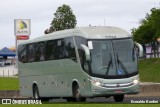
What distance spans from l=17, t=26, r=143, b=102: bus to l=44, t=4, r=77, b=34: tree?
167 feet

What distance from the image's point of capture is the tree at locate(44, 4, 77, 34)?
279ft

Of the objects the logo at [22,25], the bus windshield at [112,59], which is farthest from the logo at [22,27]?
the bus windshield at [112,59]

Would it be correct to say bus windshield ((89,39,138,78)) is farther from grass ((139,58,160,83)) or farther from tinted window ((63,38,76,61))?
grass ((139,58,160,83))

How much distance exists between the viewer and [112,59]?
29.0 m

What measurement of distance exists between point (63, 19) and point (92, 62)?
188ft

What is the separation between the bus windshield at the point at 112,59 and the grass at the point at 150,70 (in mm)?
23264

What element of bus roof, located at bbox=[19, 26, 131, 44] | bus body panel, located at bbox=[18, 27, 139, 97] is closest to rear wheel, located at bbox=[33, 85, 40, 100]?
bus body panel, located at bbox=[18, 27, 139, 97]

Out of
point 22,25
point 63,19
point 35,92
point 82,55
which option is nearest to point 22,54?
point 35,92

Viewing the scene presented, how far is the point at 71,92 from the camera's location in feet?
103

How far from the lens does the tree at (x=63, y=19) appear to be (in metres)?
85.1

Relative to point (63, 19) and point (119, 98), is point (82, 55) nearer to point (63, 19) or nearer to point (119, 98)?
point (119, 98)

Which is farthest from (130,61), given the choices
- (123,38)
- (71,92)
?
(71,92)

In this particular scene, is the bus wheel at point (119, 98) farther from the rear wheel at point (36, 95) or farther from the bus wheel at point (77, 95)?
the rear wheel at point (36, 95)

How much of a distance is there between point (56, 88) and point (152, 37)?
56.8 metres
